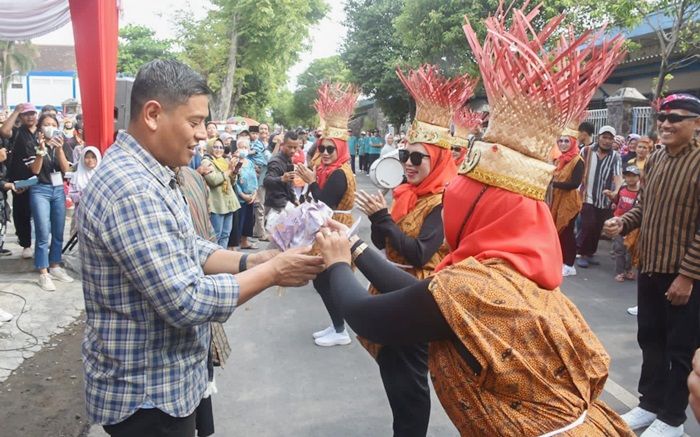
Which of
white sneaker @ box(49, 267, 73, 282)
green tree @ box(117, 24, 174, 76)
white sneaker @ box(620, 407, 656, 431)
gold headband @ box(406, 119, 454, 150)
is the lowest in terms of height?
white sneaker @ box(49, 267, 73, 282)

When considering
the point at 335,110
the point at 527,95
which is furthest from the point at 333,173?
the point at 527,95

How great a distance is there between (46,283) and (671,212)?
19.5 ft

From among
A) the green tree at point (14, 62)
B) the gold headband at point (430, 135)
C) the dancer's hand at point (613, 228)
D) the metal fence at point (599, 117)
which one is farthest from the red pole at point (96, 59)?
the green tree at point (14, 62)

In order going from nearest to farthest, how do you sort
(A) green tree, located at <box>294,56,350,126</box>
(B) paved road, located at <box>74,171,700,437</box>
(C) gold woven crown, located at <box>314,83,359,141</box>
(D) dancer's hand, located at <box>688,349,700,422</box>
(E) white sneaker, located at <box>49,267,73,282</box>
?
(D) dancer's hand, located at <box>688,349,700,422</box>
(B) paved road, located at <box>74,171,700,437</box>
(C) gold woven crown, located at <box>314,83,359,141</box>
(E) white sneaker, located at <box>49,267,73,282</box>
(A) green tree, located at <box>294,56,350,126</box>

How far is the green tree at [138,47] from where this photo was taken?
59.6 m

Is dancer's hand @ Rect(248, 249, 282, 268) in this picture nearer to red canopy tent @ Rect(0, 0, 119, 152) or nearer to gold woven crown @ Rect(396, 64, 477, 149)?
gold woven crown @ Rect(396, 64, 477, 149)

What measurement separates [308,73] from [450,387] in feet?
268

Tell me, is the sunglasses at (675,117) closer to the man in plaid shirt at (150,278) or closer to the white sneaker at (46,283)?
the man in plaid shirt at (150,278)

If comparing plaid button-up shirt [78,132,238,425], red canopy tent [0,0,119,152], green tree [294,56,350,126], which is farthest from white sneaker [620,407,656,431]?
green tree [294,56,350,126]

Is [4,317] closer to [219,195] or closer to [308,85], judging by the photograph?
[219,195]

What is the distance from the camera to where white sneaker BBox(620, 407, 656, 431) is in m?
3.58

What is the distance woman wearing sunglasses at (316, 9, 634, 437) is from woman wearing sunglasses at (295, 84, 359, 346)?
289 cm

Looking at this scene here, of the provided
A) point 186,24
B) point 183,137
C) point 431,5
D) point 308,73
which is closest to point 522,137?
point 183,137

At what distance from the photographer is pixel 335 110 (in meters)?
6.04
